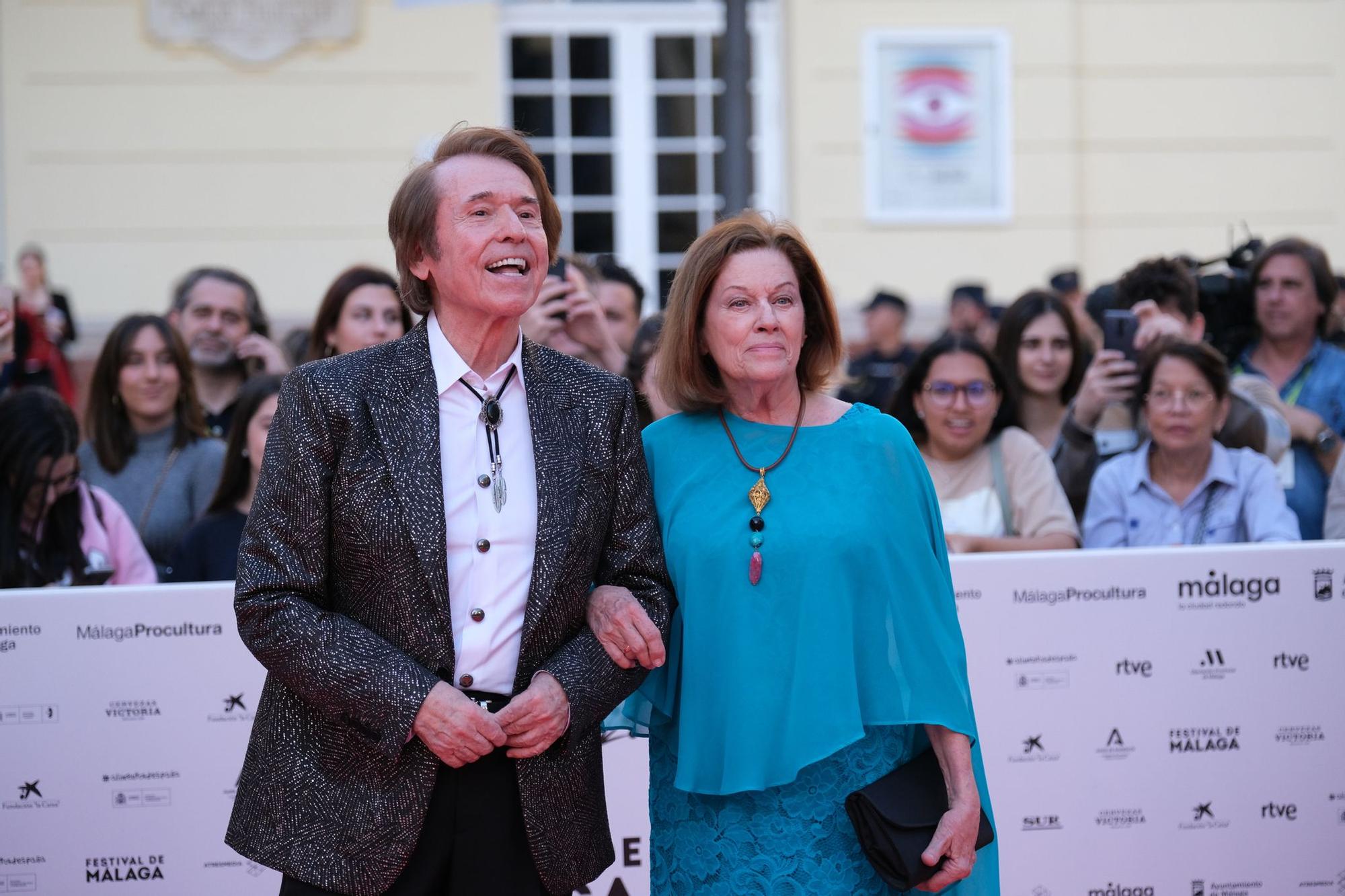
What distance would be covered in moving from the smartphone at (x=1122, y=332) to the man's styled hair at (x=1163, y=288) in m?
0.50

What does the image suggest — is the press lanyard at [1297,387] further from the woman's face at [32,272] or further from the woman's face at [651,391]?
the woman's face at [32,272]

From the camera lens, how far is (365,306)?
517 centimetres

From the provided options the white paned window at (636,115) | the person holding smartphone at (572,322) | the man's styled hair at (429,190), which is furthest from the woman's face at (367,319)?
the white paned window at (636,115)

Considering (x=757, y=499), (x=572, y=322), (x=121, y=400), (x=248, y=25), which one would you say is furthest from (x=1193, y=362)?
(x=248, y=25)

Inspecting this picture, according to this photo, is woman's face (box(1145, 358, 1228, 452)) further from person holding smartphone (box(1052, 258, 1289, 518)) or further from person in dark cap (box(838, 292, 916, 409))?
person in dark cap (box(838, 292, 916, 409))

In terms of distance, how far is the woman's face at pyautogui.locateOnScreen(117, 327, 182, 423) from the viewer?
5.32 meters

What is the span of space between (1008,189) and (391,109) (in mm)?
4157

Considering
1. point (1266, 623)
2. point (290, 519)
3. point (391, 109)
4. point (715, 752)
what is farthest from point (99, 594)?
point (391, 109)

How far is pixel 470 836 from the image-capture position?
8.09 feet

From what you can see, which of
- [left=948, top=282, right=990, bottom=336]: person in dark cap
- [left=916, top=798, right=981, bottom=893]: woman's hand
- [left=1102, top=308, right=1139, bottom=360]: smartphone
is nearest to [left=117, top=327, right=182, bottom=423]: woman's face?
[left=1102, top=308, right=1139, bottom=360]: smartphone

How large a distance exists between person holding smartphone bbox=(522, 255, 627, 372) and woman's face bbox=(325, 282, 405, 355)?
1.92ft

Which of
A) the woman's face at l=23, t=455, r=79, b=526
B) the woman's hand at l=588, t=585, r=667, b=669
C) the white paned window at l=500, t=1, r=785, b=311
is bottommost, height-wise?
the woman's hand at l=588, t=585, r=667, b=669

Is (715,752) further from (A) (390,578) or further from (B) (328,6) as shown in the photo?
(B) (328,6)

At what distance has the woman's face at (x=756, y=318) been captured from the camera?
2.77 meters
